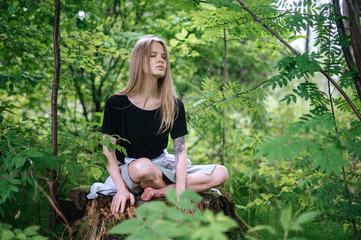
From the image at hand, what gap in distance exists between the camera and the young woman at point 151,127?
2.60 meters

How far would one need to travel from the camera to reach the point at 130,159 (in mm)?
2824

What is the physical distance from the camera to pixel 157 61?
276 cm

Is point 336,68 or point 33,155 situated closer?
point 33,155

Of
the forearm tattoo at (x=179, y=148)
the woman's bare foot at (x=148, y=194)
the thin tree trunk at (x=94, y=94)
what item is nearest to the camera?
the woman's bare foot at (x=148, y=194)

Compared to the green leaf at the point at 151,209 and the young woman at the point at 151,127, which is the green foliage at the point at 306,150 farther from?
the young woman at the point at 151,127

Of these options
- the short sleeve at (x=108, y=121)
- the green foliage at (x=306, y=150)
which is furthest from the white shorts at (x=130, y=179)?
the green foliage at (x=306, y=150)

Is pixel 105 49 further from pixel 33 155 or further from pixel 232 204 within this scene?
pixel 232 204

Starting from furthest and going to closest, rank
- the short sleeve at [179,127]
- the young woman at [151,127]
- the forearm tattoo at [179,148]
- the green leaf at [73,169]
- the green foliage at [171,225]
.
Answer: the short sleeve at [179,127] → the forearm tattoo at [179,148] → the young woman at [151,127] → the green leaf at [73,169] → the green foliage at [171,225]

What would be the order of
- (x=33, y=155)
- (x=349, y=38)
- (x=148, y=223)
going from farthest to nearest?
1. (x=349, y=38)
2. (x=33, y=155)
3. (x=148, y=223)

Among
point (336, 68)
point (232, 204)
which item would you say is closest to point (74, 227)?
point (232, 204)

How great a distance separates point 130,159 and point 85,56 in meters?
1.06

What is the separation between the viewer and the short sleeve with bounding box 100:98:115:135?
2684 millimetres

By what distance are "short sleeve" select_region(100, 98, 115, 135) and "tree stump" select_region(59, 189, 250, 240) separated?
0.56 metres

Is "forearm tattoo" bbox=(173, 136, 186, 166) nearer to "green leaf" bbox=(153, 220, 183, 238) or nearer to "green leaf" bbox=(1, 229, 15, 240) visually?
"green leaf" bbox=(1, 229, 15, 240)
